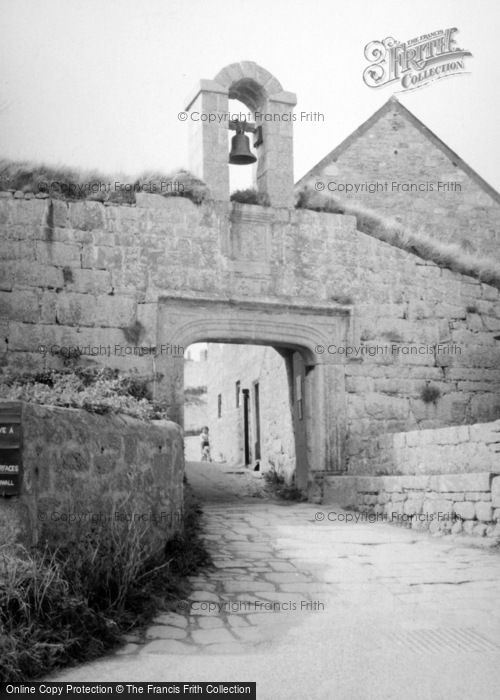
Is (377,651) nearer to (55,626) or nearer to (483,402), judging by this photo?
(55,626)

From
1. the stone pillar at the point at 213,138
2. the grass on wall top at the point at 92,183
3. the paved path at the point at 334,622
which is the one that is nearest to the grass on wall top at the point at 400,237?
the stone pillar at the point at 213,138

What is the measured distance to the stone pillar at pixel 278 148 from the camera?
10906 mm

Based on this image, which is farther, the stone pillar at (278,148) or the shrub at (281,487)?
the shrub at (281,487)

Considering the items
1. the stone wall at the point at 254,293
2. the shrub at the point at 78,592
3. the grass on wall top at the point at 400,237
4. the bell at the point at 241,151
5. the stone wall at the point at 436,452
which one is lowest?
the shrub at the point at 78,592

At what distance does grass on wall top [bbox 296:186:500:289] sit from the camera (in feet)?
36.6

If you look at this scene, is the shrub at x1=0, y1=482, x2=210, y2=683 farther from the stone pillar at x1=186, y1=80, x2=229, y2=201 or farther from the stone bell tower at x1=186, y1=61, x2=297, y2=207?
the stone bell tower at x1=186, y1=61, x2=297, y2=207

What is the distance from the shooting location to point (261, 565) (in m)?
Result: 6.21

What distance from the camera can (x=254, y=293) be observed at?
1044 centimetres

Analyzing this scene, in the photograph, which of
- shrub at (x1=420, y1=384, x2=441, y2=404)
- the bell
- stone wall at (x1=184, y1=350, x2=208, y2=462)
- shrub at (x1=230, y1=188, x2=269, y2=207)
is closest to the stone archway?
shrub at (x1=420, y1=384, x2=441, y2=404)

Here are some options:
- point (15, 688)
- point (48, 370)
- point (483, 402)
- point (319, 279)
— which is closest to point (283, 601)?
point (15, 688)

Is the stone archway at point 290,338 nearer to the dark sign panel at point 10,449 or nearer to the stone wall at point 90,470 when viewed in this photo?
the stone wall at point 90,470

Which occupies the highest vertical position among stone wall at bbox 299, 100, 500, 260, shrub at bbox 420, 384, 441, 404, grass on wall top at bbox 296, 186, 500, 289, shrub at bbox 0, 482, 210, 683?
stone wall at bbox 299, 100, 500, 260

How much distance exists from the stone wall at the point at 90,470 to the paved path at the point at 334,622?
73 cm

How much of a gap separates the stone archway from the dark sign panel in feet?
19.3
